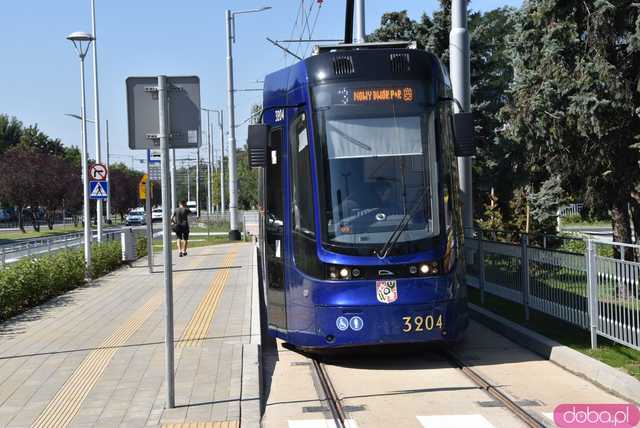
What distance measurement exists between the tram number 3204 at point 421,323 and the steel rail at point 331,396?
1.04 metres

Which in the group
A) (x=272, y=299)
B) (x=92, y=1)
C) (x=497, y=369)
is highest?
(x=92, y=1)

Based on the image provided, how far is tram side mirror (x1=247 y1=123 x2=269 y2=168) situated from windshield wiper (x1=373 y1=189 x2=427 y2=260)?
2032 millimetres

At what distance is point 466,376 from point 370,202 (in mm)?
2170

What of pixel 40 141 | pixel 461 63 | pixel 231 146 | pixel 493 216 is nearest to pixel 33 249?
pixel 461 63

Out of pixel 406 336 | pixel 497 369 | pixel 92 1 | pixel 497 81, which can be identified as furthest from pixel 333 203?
pixel 92 1

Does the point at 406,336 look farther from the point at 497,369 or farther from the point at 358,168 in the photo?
the point at 358,168

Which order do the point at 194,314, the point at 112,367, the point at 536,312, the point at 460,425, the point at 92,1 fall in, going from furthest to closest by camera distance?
the point at 92,1 < the point at 194,314 < the point at 536,312 < the point at 112,367 < the point at 460,425

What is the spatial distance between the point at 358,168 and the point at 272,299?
88.2 inches

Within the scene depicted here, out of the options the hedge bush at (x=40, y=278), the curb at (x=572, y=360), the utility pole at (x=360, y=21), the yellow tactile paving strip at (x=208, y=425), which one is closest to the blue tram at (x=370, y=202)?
the curb at (x=572, y=360)

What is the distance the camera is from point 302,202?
9648 mm

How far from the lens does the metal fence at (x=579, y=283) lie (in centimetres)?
879

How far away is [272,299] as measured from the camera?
10.6 meters

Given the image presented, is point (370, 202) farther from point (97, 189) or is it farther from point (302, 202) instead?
point (97, 189)

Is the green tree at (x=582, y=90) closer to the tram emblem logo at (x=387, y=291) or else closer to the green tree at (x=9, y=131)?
the tram emblem logo at (x=387, y=291)
